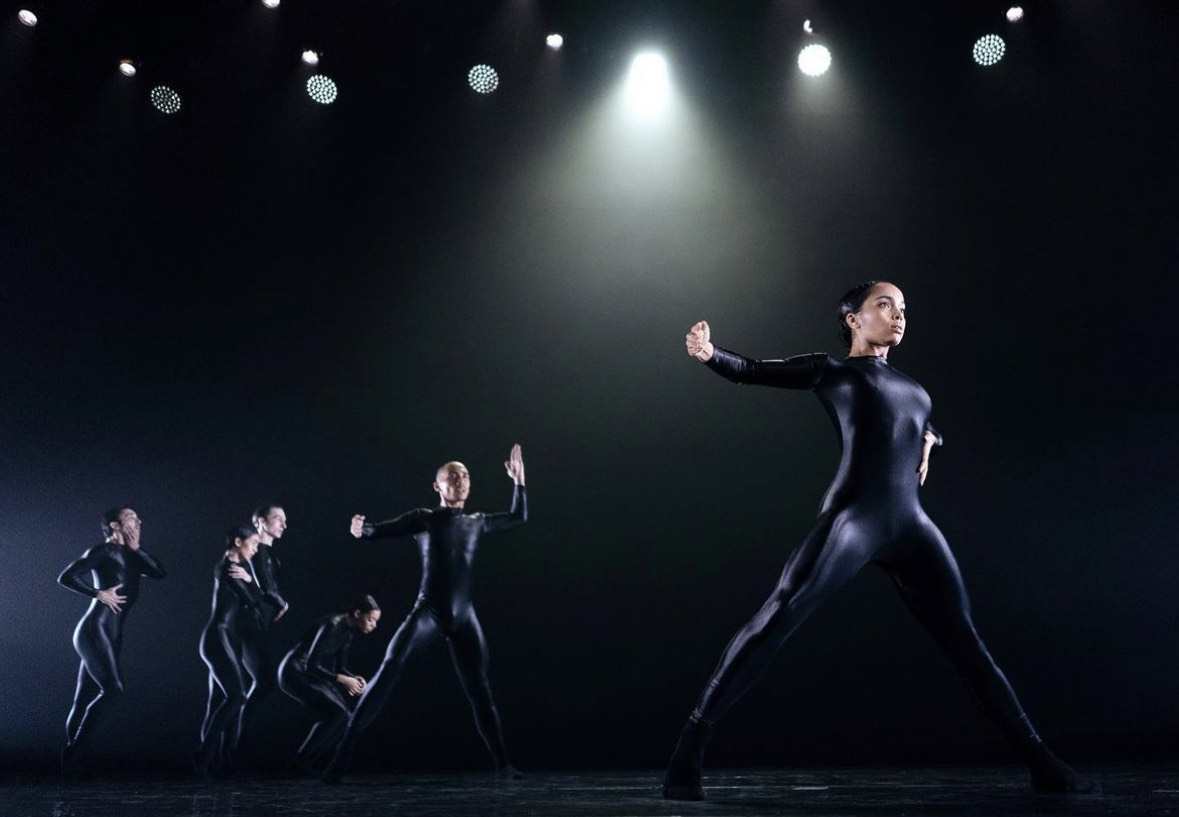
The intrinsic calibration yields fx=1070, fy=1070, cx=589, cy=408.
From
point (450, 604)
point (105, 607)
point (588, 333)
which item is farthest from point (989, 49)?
point (105, 607)

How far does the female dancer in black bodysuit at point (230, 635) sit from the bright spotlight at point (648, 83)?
463cm

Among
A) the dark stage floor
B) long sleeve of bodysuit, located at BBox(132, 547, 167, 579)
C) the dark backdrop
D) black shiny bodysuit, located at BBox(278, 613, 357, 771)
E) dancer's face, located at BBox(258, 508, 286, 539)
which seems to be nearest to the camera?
the dark stage floor

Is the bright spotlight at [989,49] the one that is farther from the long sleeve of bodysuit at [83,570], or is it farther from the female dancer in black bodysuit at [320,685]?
the long sleeve of bodysuit at [83,570]

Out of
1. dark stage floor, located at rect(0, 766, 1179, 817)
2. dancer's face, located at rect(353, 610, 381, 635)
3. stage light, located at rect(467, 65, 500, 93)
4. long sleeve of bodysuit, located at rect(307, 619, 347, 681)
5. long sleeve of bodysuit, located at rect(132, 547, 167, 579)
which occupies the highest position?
stage light, located at rect(467, 65, 500, 93)

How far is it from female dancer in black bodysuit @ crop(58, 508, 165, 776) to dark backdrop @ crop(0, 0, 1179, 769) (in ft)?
4.01

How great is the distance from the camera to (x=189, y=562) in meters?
8.64

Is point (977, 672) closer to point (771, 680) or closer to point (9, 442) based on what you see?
point (771, 680)

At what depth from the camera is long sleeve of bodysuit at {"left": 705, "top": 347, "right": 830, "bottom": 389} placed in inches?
147

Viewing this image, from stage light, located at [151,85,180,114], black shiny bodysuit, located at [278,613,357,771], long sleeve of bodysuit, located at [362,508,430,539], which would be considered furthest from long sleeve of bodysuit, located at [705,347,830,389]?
stage light, located at [151,85,180,114]

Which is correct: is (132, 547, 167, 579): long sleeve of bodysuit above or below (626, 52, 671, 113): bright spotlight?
below

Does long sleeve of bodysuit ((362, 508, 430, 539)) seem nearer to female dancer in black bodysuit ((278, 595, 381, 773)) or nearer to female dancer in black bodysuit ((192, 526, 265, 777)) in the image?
female dancer in black bodysuit ((278, 595, 381, 773))

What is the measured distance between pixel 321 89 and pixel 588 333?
2990 millimetres

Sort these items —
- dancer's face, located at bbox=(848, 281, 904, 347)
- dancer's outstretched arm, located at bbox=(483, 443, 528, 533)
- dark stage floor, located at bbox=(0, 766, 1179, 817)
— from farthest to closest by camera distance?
dancer's outstretched arm, located at bbox=(483, 443, 528, 533)
dancer's face, located at bbox=(848, 281, 904, 347)
dark stage floor, located at bbox=(0, 766, 1179, 817)

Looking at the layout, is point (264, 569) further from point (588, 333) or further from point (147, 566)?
point (588, 333)
